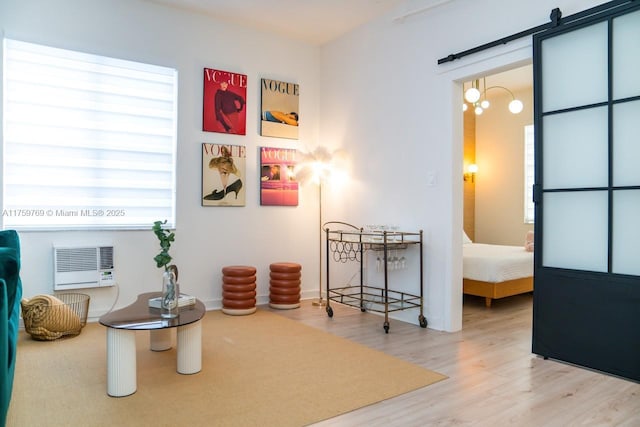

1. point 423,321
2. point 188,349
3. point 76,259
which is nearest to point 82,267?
point 76,259

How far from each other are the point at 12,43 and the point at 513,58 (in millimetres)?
4134

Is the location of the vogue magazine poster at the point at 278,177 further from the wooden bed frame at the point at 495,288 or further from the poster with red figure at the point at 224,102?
the wooden bed frame at the point at 495,288

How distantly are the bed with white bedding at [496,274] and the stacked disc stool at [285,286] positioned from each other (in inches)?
71.4

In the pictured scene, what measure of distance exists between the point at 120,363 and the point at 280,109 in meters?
3.56

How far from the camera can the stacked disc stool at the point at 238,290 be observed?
4.64 m

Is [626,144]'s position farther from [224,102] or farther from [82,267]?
[82,267]

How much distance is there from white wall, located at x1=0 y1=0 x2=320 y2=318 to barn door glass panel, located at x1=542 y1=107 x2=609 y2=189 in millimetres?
2948

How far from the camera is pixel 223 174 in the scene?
4996 millimetres

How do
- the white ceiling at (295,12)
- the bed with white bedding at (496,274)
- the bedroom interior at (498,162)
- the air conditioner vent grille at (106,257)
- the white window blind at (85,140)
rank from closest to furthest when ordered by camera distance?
the white window blind at (85,140)
the air conditioner vent grille at (106,257)
the white ceiling at (295,12)
the bed with white bedding at (496,274)
the bedroom interior at (498,162)

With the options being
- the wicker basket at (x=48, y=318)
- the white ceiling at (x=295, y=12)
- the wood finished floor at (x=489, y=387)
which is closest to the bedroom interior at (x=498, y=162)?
the white ceiling at (x=295, y=12)

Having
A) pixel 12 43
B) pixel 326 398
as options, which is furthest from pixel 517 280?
pixel 12 43

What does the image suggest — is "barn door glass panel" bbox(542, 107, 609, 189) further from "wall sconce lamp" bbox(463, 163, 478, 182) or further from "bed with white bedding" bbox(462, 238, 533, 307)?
"wall sconce lamp" bbox(463, 163, 478, 182)

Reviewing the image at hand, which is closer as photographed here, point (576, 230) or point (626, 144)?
point (626, 144)

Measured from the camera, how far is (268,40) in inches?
210
